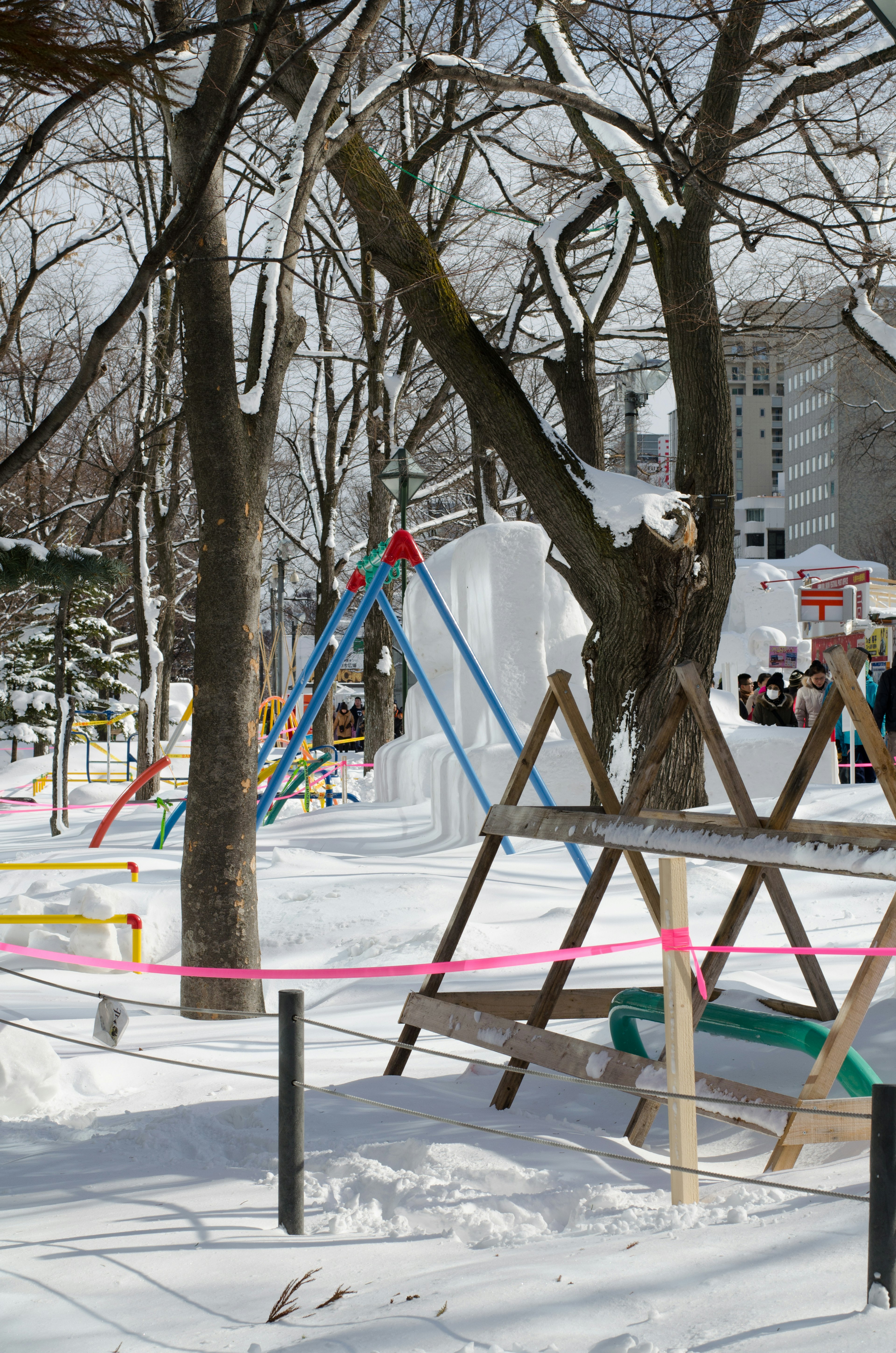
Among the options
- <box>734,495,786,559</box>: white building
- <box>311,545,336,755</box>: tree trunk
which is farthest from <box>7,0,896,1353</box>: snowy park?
<box>734,495,786,559</box>: white building

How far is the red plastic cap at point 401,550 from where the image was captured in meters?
9.94

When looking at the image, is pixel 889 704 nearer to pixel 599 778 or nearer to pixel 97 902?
pixel 97 902

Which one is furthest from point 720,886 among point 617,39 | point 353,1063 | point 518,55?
point 518,55

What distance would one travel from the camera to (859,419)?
75.1 metres

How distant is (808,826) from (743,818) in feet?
0.91

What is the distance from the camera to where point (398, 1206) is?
3352 millimetres

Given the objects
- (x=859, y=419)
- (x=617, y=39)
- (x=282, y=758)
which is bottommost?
(x=282, y=758)

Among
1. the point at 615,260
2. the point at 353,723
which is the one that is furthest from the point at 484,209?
the point at 353,723

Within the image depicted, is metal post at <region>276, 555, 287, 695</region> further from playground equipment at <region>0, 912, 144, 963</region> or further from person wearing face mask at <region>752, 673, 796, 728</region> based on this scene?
playground equipment at <region>0, 912, 144, 963</region>

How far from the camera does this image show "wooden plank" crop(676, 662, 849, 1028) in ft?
11.8

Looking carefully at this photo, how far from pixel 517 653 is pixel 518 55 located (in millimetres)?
5640

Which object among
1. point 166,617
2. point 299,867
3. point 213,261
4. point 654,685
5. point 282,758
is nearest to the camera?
point 213,261

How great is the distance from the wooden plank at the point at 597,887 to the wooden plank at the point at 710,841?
0.30ft

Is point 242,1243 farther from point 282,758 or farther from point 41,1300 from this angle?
point 282,758
